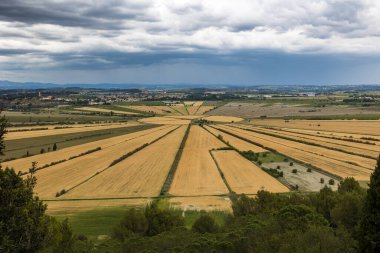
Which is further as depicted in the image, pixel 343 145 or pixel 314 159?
pixel 343 145

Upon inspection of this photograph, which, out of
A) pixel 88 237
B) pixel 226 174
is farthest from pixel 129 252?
pixel 226 174

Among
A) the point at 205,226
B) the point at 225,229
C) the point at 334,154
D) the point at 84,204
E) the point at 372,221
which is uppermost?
the point at 372,221

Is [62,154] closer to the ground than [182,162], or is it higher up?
closer to the ground

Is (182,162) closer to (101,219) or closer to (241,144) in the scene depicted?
(241,144)

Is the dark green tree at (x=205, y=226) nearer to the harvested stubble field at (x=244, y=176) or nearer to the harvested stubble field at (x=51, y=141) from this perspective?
the harvested stubble field at (x=244, y=176)

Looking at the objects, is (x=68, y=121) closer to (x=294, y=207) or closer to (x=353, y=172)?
(x=353, y=172)

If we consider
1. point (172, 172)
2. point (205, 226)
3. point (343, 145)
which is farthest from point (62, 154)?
point (343, 145)

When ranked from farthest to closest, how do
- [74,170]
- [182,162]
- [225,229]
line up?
[182,162], [74,170], [225,229]
